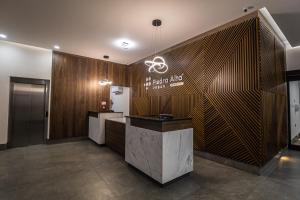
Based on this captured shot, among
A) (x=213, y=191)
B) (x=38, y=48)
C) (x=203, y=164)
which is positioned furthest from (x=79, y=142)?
(x=213, y=191)

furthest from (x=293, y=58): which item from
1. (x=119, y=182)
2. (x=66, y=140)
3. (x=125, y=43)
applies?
(x=66, y=140)

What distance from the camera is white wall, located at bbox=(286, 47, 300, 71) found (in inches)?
206

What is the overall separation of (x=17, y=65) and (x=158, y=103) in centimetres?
531

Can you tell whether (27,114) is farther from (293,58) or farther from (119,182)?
(293,58)

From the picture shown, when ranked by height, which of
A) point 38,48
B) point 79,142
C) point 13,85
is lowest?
point 79,142

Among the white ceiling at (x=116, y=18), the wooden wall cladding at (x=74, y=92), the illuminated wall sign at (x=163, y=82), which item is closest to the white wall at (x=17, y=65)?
the wooden wall cladding at (x=74, y=92)

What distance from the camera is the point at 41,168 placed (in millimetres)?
3693

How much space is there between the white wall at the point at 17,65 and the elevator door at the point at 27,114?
0.75 ft

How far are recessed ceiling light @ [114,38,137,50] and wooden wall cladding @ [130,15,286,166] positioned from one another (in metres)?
1.67

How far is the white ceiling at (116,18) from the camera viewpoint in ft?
10.7

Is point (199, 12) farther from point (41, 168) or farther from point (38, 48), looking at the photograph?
point (38, 48)

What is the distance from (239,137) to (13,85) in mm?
7344

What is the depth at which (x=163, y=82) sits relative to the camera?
6.04 meters

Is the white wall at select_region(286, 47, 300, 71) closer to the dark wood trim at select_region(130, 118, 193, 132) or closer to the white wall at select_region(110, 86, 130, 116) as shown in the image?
the dark wood trim at select_region(130, 118, 193, 132)
